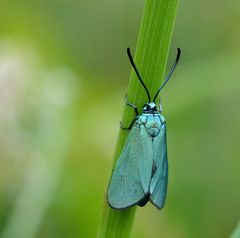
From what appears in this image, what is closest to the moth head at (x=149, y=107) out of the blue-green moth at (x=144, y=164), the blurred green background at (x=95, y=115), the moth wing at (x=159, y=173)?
the blue-green moth at (x=144, y=164)

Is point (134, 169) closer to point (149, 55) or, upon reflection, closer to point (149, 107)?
point (149, 107)

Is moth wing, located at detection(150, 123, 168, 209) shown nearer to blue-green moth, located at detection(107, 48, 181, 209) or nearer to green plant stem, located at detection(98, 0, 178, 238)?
blue-green moth, located at detection(107, 48, 181, 209)

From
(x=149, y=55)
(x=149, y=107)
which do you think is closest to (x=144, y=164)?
(x=149, y=107)

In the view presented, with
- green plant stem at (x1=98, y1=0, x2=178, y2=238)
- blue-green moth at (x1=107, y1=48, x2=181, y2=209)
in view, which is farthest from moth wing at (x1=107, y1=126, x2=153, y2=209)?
green plant stem at (x1=98, y1=0, x2=178, y2=238)

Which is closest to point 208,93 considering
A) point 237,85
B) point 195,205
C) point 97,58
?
point 237,85

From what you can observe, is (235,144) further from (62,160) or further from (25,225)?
(25,225)

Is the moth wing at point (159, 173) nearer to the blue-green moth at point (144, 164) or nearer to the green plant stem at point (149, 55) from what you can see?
the blue-green moth at point (144, 164)
